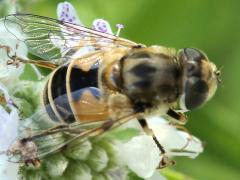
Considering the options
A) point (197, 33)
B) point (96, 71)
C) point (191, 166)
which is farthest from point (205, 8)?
point (96, 71)

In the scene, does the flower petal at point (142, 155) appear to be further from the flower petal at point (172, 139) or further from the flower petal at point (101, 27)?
the flower petal at point (101, 27)

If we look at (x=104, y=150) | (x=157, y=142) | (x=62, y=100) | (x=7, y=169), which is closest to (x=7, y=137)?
(x=7, y=169)

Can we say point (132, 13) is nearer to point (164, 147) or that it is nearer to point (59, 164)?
point (164, 147)

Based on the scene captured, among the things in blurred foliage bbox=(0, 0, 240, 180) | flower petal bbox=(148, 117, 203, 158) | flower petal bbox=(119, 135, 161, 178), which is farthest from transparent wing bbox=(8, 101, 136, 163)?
blurred foliage bbox=(0, 0, 240, 180)

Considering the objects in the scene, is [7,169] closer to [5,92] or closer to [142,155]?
[5,92]

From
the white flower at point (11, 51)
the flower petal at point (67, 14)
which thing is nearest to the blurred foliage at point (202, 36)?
the flower petal at point (67, 14)

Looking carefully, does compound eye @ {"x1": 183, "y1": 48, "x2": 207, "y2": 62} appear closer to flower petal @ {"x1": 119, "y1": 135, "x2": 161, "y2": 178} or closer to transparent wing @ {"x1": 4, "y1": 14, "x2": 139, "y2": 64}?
transparent wing @ {"x1": 4, "y1": 14, "x2": 139, "y2": 64}

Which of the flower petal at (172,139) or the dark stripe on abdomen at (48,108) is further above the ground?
the dark stripe on abdomen at (48,108)
